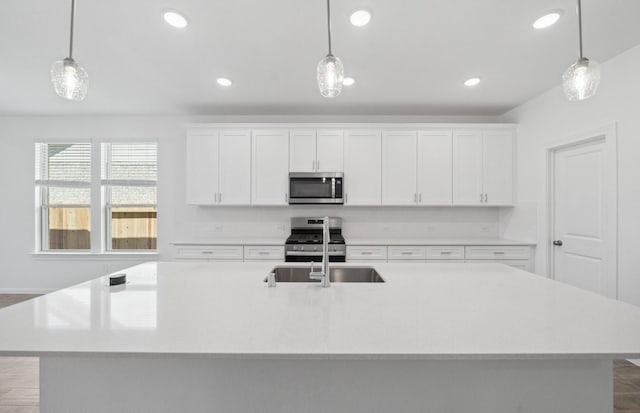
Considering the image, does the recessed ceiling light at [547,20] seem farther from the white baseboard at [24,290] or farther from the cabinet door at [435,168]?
the white baseboard at [24,290]

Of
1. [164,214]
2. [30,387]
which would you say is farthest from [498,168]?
[30,387]

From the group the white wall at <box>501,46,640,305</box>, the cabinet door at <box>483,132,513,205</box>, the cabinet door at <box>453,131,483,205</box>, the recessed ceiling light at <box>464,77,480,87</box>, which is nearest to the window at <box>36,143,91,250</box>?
the recessed ceiling light at <box>464,77,480,87</box>

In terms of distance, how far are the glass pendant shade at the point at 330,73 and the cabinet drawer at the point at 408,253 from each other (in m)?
2.33

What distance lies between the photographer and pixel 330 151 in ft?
12.0

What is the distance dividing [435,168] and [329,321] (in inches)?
123

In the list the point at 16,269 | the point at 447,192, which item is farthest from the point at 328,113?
the point at 16,269

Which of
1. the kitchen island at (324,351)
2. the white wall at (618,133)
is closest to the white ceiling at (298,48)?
the white wall at (618,133)

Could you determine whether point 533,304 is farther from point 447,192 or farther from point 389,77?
point 447,192

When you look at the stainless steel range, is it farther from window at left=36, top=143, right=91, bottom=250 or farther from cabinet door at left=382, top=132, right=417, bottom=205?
window at left=36, top=143, right=91, bottom=250

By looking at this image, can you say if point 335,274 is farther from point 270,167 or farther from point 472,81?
point 472,81

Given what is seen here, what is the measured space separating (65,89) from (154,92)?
2.04m

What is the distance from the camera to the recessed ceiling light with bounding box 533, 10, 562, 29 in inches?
75.4

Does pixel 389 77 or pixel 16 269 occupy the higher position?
pixel 389 77

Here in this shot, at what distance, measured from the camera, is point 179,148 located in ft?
13.3
